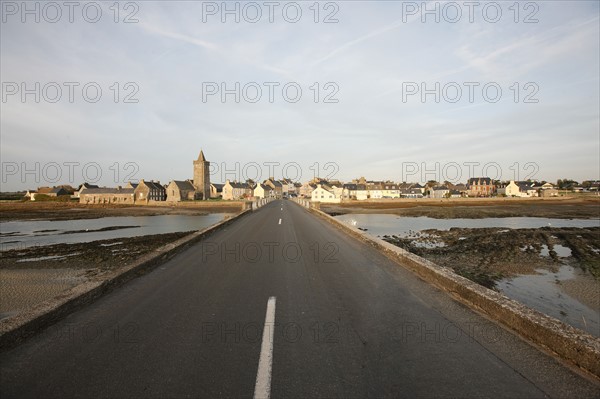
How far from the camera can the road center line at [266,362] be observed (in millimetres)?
3211

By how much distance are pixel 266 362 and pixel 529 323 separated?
3605 mm

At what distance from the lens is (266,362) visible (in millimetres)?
3777

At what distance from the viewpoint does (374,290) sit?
273 inches

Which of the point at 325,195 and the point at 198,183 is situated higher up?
the point at 198,183

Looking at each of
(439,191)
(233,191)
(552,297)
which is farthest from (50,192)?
(552,297)

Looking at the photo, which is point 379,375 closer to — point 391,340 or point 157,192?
point 391,340

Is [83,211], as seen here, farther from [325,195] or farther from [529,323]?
[529,323]

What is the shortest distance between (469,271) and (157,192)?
112 m

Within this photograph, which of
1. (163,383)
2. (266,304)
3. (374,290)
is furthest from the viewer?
(374,290)

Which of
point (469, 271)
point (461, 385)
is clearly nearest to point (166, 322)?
point (461, 385)

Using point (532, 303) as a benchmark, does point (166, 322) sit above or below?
above

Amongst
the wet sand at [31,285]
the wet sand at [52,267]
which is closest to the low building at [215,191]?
the wet sand at [52,267]

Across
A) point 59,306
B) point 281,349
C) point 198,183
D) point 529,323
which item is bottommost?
point 281,349

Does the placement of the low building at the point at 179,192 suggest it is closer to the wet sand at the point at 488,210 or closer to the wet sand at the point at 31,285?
the wet sand at the point at 488,210
